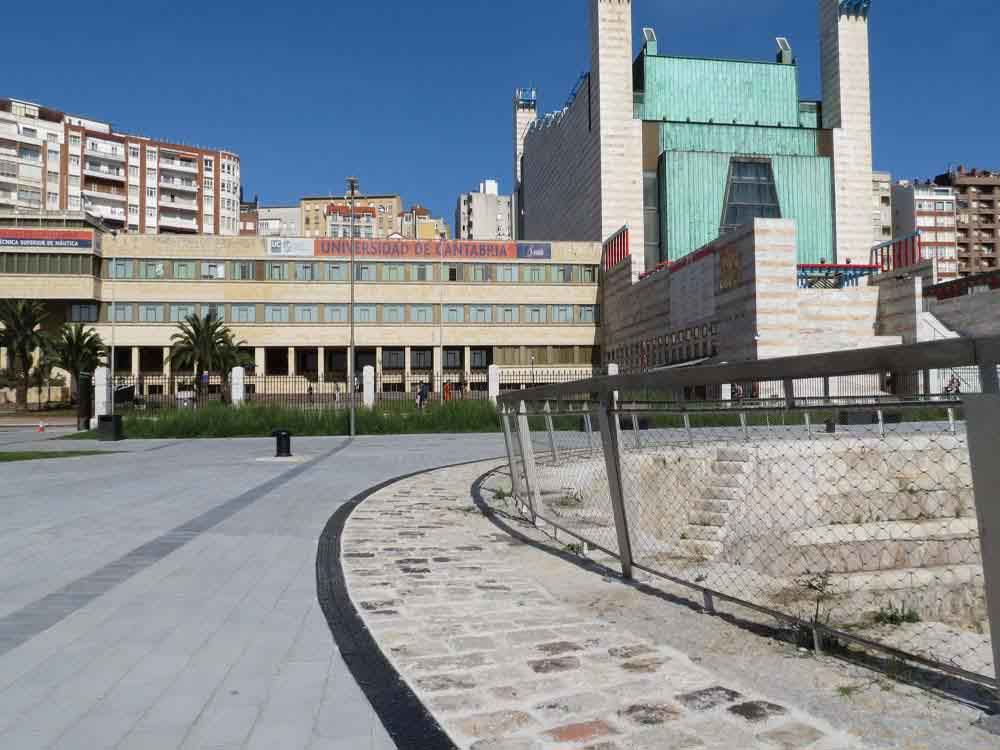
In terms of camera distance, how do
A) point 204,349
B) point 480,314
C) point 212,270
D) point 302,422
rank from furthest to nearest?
point 480,314 < point 212,270 < point 204,349 < point 302,422

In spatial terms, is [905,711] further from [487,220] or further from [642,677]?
[487,220]

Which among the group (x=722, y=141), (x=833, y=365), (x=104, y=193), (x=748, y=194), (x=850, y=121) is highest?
(x=104, y=193)

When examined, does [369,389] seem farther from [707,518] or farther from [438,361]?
[438,361]

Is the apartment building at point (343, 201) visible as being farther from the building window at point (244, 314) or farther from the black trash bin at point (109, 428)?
the black trash bin at point (109, 428)

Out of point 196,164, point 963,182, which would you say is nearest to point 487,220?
point 196,164

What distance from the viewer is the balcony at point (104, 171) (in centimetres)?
9266

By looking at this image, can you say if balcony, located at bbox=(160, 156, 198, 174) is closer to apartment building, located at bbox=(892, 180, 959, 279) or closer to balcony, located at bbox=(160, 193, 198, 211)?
balcony, located at bbox=(160, 193, 198, 211)

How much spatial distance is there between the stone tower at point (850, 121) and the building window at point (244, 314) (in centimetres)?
4839

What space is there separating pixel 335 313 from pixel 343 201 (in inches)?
3127

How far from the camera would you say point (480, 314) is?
2542 inches

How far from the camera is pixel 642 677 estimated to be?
3695 millimetres

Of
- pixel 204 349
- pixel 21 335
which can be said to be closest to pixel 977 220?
pixel 204 349

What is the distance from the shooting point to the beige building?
60312 mm

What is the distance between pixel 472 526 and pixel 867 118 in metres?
66.8
